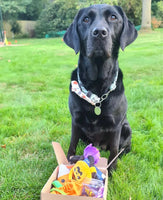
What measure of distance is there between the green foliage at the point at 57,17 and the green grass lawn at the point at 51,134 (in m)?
21.3

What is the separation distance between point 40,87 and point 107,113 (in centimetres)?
270

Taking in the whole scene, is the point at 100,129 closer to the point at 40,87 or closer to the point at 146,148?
the point at 146,148

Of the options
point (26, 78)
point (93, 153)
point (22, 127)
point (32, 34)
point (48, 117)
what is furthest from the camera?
point (32, 34)

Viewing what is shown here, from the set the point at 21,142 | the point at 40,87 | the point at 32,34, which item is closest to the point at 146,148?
the point at 21,142

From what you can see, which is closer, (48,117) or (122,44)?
(122,44)

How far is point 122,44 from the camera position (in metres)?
1.89

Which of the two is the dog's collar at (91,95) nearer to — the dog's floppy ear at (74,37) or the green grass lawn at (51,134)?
the dog's floppy ear at (74,37)

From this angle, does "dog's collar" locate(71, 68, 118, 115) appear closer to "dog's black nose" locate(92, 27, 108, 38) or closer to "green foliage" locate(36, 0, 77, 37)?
"dog's black nose" locate(92, 27, 108, 38)

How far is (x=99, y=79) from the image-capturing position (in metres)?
1.92

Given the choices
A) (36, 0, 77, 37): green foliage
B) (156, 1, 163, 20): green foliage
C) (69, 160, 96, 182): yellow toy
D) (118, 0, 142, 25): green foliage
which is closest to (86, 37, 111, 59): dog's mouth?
(69, 160, 96, 182): yellow toy

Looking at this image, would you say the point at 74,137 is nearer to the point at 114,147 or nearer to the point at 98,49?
the point at 114,147

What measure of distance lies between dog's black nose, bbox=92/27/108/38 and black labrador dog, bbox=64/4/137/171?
0.25ft

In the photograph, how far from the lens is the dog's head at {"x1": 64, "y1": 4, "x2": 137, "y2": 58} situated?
5.67 feet

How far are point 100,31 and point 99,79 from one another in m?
0.43
